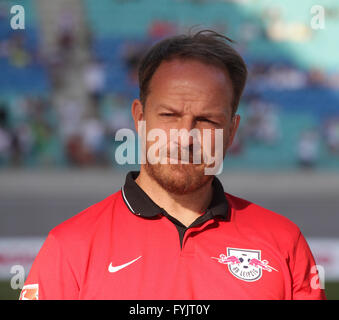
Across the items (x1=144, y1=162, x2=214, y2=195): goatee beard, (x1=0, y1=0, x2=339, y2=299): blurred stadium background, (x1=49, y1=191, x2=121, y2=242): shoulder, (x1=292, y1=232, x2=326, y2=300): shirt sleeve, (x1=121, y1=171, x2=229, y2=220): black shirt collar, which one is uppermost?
(x1=0, y1=0, x2=339, y2=299): blurred stadium background

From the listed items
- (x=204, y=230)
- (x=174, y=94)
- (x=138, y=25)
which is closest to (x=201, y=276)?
(x=204, y=230)

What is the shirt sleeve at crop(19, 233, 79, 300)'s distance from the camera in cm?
168

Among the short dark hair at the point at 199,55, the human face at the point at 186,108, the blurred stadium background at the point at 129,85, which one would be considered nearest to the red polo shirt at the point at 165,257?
the human face at the point at 186,108

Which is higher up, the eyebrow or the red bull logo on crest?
the eyebrow

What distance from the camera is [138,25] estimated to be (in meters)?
14.4

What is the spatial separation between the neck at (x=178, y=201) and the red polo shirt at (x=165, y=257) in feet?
0.11

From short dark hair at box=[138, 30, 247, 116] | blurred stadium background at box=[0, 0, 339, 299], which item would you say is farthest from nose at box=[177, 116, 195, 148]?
blurred stadium background at box=[0, 0, 339, 299]

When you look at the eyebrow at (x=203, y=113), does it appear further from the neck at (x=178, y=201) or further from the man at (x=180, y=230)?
the neck at (x=178, y=201)

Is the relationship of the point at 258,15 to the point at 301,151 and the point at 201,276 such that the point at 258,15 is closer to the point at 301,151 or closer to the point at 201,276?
the point at 301,151

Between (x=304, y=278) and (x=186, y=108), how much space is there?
26.9 inches

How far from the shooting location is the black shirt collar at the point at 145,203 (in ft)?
6.14

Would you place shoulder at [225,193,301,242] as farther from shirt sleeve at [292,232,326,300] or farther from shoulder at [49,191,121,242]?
shoulder at [49,191,121,242]

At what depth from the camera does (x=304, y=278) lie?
1.82m
